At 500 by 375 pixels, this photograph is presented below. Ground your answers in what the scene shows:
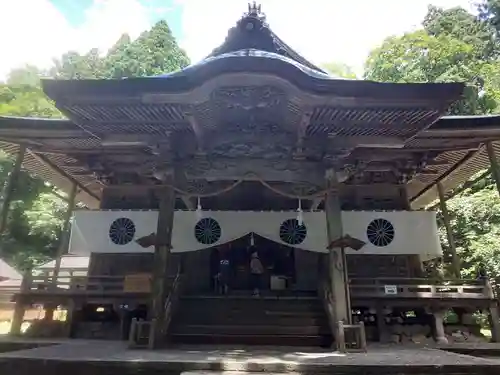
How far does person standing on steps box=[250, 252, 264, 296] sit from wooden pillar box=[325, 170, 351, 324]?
4.25m

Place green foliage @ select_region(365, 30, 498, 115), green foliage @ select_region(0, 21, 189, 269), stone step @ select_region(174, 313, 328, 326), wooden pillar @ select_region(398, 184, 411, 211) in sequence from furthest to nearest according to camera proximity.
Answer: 1. green foliage @ select_region(0, 21, 189, 269)
2. green foliage @ select_region(365, 30, 498, 115)
3. wooden pillar @ select_region(398, 184, 411, 211)
4. stone step @ select_region(174, 313, 328, 326)

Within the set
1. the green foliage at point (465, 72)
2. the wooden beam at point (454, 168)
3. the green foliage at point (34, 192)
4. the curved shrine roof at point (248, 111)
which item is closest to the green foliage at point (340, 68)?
the green foliage at point (465, 72)

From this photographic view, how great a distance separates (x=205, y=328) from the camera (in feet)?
27.3

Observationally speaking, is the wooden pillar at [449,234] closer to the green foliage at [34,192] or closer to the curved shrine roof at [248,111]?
the curved shrine roof at [248,111]

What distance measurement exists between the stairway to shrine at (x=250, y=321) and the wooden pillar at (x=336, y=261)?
1154mm

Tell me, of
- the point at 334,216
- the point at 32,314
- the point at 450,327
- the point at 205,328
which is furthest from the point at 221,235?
the point at 32,314

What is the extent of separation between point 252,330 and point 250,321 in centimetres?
45

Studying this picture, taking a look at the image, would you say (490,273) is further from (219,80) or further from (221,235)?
(219,80)

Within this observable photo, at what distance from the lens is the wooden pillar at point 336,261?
23.3ft

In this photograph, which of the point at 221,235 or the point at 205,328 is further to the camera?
the point at 221,235

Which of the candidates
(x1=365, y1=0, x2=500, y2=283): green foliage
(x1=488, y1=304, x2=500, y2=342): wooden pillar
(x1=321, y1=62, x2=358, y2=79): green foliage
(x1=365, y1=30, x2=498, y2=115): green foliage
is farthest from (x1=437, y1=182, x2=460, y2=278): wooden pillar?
(x1=321, y1=62, x2=358, y2=79): green foliage

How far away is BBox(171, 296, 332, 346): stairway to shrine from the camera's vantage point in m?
7.98

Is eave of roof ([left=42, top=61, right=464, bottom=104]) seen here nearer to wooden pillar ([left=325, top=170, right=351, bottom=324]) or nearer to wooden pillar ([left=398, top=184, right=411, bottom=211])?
wooden pillar ([left=325, top=170, right=351, bottom=324])

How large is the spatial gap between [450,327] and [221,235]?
6455 millimetres
